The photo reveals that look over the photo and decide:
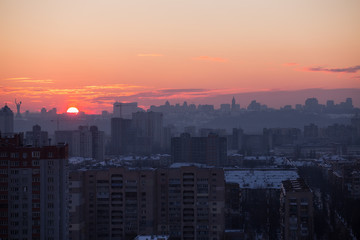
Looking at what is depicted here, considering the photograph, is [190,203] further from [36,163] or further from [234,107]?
[234,107]

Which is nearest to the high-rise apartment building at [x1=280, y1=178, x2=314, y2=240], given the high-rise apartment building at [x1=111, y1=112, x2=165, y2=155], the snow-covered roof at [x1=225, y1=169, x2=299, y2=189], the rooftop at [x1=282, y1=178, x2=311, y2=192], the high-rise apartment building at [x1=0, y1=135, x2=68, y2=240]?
the rooftop at [x1=282, y1=178, x2=311, y2=192]

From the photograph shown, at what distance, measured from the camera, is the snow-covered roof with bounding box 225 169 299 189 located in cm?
1783

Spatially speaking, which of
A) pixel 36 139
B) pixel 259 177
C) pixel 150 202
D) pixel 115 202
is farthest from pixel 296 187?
pixel 259 177

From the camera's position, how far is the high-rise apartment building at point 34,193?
777 centimetres

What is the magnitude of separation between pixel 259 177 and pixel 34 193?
12.4m

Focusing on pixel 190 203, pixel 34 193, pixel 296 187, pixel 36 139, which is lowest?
pixel 190 203

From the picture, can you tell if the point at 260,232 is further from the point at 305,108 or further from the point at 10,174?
the point at 305,108

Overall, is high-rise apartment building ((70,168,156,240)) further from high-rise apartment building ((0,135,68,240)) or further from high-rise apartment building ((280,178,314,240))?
high-rise apartment building ((0,135,68,240))

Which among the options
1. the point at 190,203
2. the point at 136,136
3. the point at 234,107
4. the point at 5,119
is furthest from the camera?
the point at 234,107

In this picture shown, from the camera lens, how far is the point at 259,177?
19594 millimetres

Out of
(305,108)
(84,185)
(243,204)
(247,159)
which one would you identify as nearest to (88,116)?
(247,159)

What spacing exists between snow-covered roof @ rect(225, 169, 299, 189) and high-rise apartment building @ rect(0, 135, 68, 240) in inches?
396

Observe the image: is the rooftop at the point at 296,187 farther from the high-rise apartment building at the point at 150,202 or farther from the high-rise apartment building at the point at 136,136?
the high-rise apartment building at the point at 136,136

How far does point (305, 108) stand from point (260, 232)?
58.0 meters
